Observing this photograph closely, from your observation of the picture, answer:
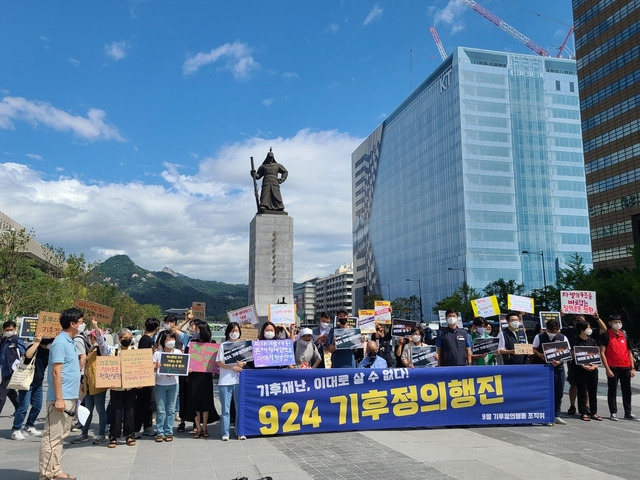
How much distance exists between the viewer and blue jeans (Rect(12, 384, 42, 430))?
9039 mm

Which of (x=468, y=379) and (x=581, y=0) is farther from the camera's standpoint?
(x=581, y=0)

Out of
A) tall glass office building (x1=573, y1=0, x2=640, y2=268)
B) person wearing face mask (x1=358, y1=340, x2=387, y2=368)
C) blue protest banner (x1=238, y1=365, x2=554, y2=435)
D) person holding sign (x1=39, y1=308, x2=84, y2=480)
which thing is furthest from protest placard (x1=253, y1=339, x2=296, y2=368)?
tall glass office building (x1=573, y1=0, x2=640, y2=268)

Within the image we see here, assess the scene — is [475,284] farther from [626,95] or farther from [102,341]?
[102,341]

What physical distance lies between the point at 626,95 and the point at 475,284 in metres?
36.9

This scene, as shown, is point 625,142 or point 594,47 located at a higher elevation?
point 594,47

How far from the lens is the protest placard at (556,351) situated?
10.5 meters

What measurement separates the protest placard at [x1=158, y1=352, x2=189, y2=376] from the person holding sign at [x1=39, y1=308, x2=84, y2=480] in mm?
2061

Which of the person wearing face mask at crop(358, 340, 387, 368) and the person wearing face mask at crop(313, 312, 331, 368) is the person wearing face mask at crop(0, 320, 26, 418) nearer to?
the person wearing face mask at crop(313, 312, 331, 368)

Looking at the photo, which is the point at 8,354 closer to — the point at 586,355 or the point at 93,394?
the point at 93,394

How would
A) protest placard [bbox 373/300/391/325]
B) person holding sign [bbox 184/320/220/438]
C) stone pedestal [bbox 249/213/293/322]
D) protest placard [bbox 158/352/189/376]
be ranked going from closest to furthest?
protest placard [bbox 158/352/189/376]
person holding sign [bbox 184/320/220/438]
protest placard [bbox 373/300/391/325]
stone pedestal [bbox 249/213/293/322]

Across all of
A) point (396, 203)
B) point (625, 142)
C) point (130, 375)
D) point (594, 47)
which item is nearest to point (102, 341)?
point (130, 375)

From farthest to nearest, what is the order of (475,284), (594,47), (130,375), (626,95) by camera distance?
(475,284), (594,47), (626,95), (130,375)

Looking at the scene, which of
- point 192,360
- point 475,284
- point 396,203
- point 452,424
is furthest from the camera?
point 396,203

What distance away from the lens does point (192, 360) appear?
29.7ft
